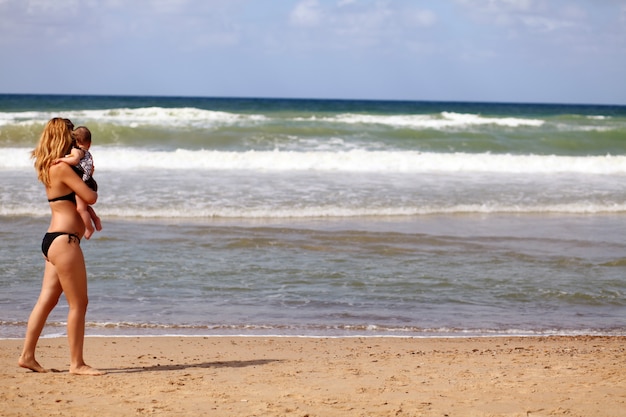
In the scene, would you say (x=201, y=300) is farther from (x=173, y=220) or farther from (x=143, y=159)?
(x=143, y=159)

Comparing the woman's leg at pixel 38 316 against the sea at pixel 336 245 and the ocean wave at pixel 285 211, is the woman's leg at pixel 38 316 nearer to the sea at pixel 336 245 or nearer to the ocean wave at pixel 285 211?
the sea at pixel 336 245

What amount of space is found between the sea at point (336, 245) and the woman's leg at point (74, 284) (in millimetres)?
1390

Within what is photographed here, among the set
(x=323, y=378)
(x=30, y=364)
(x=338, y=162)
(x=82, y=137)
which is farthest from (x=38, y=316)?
(x=338, y=162)

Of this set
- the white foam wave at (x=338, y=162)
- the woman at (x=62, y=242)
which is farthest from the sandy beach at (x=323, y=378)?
the white foam wave at (x=338, y=162)

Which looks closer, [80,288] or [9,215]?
[80,288]

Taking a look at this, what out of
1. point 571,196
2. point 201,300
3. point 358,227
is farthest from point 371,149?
point 201,300

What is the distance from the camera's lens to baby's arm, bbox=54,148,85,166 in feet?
15.3

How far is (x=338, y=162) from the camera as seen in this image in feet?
66.2

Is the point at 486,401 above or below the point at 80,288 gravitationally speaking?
below

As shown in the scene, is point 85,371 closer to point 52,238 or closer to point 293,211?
point 52,238

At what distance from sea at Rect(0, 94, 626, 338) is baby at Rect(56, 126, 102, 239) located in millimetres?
1782

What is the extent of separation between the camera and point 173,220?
39.5 feet

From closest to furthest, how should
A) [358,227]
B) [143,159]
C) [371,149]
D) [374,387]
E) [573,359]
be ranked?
1. [374,387]
2. [573,359]
3. [358,227]
4. [143,159]
5. [371,149]

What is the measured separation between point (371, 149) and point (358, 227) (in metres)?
13.8
